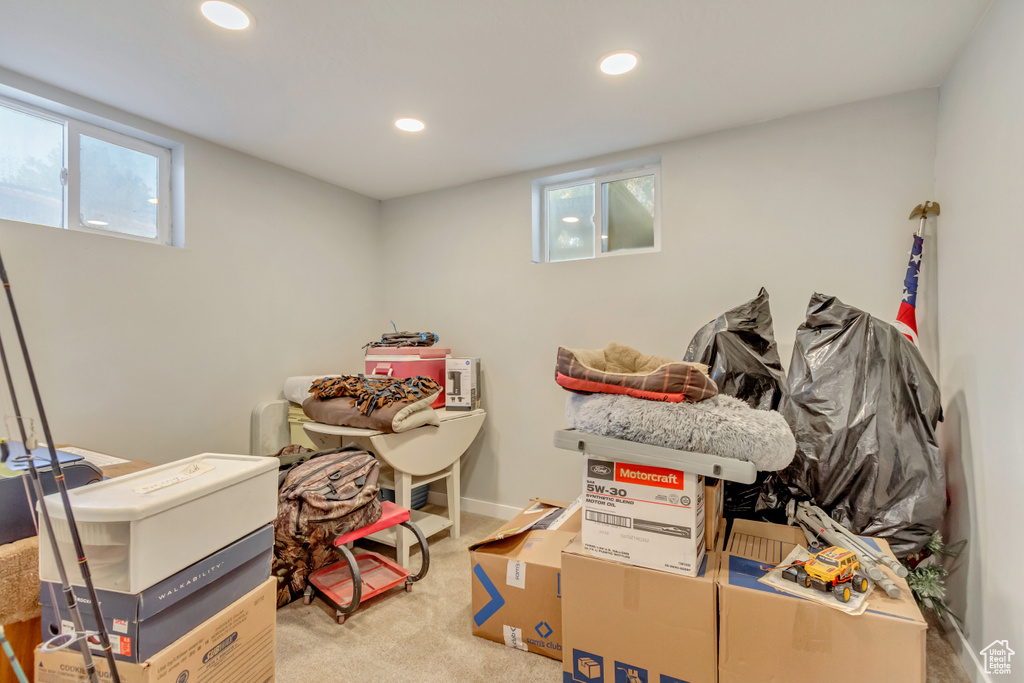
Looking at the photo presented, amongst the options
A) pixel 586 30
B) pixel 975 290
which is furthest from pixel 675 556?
pixel 586 30

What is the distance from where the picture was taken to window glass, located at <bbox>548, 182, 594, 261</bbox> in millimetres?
2930

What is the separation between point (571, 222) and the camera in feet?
9.84

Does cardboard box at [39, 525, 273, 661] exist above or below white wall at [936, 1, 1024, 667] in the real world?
below

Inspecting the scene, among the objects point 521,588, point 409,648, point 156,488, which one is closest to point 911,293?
point 521,588

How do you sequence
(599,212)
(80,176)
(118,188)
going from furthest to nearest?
(599,212), (118,188), (80,176)

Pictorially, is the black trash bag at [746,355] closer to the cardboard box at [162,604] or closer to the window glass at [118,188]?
the cardboard box at [162,604]

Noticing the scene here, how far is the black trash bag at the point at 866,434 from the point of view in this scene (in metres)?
1.61

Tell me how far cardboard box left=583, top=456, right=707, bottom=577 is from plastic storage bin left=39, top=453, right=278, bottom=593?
959 millimetres

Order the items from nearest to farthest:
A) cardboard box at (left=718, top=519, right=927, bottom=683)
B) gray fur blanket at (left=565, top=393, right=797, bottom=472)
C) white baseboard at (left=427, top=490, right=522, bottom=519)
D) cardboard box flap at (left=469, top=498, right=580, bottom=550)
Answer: cardboard box at (left=718, top=519, right=927, bottom=683)
gray fur blanket at (left=565, top=393, right=797, bottom=472)
cardboard box flap at (left=469, top=498, right=580, bottom=550)
white baseboard at (left=427, top=490, right=522, bottom=519)

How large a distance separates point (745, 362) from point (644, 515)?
921 mm
